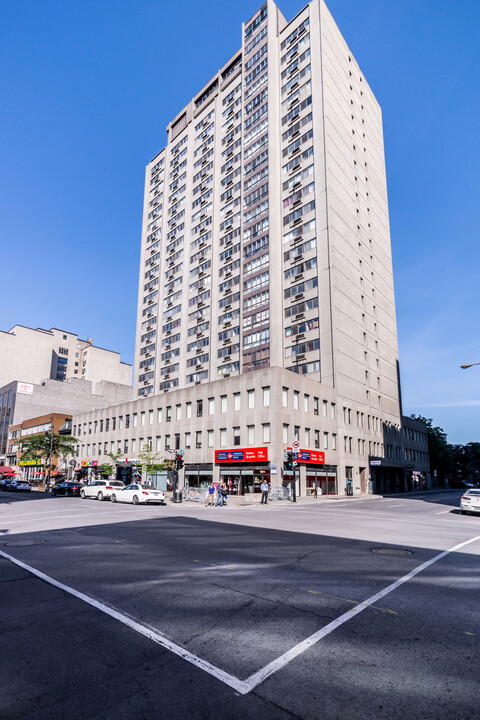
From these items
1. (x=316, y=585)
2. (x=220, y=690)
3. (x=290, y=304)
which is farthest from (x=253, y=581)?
(x=290, y=304)

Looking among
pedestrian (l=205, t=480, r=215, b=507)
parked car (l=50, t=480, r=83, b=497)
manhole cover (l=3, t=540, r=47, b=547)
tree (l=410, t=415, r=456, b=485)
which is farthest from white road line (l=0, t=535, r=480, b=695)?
tree (l=410, t=415, r=456, b=485)

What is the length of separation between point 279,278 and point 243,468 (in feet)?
Result: 86.6

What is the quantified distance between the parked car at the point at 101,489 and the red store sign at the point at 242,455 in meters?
12.9

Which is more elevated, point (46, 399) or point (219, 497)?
point (46, 399)

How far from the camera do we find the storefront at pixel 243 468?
41594 mm

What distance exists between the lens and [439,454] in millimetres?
84688

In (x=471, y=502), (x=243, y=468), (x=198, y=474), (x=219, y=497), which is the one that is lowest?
(x=219, y=497)

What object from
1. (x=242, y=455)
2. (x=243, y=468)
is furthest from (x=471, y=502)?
(x=243, y=468)

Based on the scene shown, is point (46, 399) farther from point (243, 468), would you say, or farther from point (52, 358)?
point (243, 468)

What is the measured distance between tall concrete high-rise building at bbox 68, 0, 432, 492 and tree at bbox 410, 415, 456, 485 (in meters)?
20.9

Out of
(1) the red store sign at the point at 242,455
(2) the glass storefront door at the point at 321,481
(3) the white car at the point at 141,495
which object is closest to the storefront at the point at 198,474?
(1) the red store sign at the point at 242,455

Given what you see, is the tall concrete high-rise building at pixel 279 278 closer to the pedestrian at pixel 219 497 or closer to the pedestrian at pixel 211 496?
the pedestrian at pixel 219 497

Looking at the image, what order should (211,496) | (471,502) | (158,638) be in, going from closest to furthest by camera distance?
(158,638), (471,502), (211,496)

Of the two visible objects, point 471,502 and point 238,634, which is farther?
point 471,502
